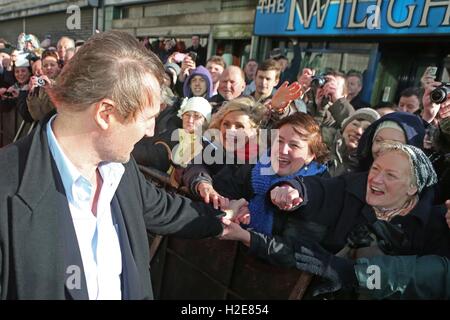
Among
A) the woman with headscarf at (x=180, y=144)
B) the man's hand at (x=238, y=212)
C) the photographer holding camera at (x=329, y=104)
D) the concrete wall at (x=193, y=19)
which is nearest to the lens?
the man's hand at (x=238, y=212)

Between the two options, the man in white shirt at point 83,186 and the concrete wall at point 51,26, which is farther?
the concrete wall at point 51,26

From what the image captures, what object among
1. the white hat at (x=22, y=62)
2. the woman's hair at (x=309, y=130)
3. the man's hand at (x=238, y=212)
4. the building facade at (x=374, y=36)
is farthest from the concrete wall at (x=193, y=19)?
the man's hand at (x=238, y=212)

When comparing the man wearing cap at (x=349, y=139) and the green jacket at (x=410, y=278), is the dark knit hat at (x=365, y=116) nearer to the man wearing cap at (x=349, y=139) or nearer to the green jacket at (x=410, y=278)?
the man wearing cap at (x=349, y=139)

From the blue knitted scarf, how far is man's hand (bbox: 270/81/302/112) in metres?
0.77

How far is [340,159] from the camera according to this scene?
2844 millimetres

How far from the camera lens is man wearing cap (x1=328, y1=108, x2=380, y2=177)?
2.74 m

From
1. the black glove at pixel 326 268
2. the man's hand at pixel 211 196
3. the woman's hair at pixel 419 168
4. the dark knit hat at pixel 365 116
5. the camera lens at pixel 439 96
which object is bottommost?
the black glove at pixel 326 268

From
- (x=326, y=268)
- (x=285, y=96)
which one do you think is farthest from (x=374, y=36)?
(x=326, y=268)

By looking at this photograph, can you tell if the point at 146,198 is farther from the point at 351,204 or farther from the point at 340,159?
the point at 340,159

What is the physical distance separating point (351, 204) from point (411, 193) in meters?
0.27

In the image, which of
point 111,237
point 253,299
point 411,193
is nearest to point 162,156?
point 253,299

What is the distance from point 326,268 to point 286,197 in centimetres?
35

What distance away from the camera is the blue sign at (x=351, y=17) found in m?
6.47

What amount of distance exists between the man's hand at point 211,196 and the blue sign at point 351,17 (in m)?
5.89
